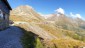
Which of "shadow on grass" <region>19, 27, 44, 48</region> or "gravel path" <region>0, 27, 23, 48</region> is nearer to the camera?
"gravel path" <region>0, 27, 23, 48</region>

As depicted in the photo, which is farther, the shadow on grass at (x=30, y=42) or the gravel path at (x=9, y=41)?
the shadow on grass at (x=30, y=42)

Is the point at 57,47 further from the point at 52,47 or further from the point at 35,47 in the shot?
the point at 35,47

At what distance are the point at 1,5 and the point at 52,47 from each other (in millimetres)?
16317

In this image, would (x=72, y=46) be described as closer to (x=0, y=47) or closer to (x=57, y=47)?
(x=57, y=47)

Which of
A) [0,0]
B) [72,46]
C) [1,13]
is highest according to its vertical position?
[0,0]

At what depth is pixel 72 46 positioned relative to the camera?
140 feet

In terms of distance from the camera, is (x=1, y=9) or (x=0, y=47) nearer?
(x=0, y=47)

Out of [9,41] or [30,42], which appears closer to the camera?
[9,41]

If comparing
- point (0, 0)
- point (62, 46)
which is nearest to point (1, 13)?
point (0, 0)

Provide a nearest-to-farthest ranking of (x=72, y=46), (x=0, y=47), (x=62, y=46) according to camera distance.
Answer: (x=0, y=47) < (x=62, y=46) < (x=72, y=46)

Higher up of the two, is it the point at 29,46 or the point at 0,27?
the point at 0,27

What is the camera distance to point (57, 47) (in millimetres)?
36812

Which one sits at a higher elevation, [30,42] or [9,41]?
[9,41]

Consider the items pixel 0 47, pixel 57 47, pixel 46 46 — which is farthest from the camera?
pixel 57 47
